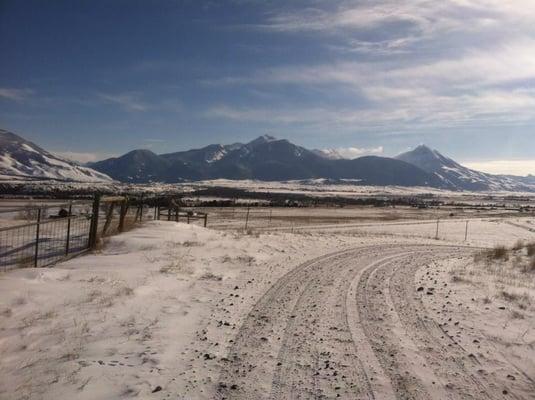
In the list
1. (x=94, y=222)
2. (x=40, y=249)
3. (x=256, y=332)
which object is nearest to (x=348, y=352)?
(x=256, y=332)

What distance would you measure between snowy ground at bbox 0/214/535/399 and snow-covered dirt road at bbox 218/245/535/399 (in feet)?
0.09

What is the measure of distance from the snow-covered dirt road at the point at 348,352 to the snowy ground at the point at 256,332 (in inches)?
1.0

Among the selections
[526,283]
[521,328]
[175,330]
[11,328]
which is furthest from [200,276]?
[526,283]

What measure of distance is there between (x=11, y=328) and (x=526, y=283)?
13.6 metres

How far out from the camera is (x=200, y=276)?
12391mm

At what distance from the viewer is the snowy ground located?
5566 millimetres

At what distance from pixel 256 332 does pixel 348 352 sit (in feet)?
5.38

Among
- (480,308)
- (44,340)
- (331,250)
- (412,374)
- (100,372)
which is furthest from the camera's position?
(331,250)

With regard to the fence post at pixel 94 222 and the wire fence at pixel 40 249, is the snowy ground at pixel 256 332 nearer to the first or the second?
the wire fence at pixel 40 249

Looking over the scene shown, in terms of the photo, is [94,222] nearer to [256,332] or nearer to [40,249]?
[40,249]

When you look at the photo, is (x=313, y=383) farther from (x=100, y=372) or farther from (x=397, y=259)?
(x=397, y=259)

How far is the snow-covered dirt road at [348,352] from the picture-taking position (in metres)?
5.57

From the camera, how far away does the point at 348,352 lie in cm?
678

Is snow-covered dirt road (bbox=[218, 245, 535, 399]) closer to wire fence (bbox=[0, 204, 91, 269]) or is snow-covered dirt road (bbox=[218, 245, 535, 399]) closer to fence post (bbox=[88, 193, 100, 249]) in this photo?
wire fence (bbox=[0, 204, 91, 269])
